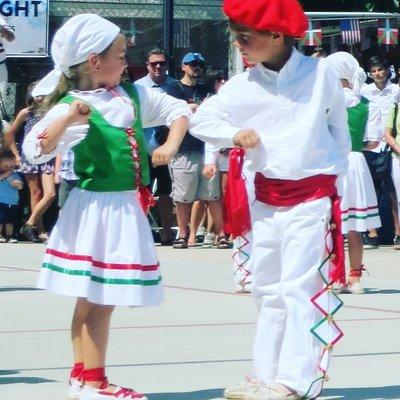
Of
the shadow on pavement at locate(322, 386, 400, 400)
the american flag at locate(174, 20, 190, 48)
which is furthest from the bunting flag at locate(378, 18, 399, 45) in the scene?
the shadow on pavement at locate(322, 386, 400, 400)

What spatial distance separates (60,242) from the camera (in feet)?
19.7

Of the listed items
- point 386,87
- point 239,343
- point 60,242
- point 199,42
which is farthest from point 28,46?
point 60,242

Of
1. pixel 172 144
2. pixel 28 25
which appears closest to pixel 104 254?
pixel 172 144

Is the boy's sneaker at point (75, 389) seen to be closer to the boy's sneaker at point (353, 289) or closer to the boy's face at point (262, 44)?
the boy's face at point (262, 44)

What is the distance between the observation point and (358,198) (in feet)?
36.1

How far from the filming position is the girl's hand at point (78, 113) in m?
5.79

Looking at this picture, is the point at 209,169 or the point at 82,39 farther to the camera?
the point at 209,169

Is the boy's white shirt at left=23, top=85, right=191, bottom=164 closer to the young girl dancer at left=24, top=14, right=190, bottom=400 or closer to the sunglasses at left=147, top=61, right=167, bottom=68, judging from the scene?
the young girl dancer at left=24, top=14, right=190, bottom=400

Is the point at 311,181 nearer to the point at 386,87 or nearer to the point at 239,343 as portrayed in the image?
the point at 239,343

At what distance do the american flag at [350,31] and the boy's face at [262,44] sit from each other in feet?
40.6

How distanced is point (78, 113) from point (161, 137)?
29.3 ft

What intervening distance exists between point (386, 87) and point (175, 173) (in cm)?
271

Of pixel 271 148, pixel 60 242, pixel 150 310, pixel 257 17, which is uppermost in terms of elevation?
pixel 257 17

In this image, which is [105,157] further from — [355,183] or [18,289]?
[355,183]
